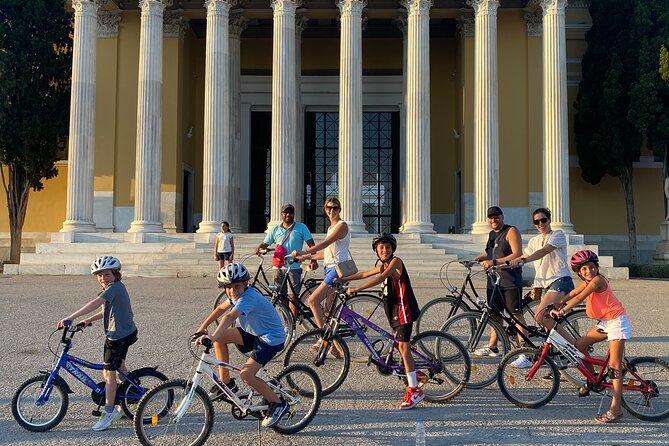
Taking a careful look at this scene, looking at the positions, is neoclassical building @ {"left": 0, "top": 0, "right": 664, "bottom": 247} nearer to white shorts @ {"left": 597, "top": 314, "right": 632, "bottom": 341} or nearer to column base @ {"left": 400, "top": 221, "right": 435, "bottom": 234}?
column base @ {"left": 400, "top": 221, "right": 435, "bottom": 234}

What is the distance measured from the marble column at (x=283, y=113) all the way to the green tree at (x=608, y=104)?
38.0 feet

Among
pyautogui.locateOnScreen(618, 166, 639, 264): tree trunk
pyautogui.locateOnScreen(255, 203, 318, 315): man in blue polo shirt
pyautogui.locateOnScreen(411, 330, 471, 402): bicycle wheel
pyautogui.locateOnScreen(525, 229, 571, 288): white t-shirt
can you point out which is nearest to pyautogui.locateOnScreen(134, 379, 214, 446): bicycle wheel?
pyautogui.locateOnScreen(411, 330, 471, 402): bicycle wheel

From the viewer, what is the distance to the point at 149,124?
20844 millimetres

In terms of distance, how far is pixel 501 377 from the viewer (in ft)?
18.0

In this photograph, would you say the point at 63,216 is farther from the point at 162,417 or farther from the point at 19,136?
the point at 162,417

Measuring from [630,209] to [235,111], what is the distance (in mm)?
16485

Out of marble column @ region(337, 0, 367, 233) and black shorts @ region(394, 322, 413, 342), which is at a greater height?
marble column @ region(337, 0, 367, 233)

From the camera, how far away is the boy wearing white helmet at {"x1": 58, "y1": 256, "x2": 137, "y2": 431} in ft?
15.6

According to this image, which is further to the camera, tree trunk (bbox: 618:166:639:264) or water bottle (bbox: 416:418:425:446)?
tree trunk (bbox: 618:166:639:264)

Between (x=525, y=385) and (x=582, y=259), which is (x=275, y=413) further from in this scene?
(x=582, y=259)

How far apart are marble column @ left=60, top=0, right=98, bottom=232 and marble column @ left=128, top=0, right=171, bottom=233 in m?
1.77

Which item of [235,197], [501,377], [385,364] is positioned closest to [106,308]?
[385,364]

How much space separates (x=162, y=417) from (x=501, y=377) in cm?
307

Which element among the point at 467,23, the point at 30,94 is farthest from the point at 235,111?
the point at 467,23
